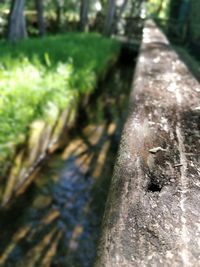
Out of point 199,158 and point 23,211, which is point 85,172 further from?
point 199,158

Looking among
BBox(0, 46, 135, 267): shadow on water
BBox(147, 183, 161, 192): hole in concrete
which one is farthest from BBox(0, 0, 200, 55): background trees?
BBox(147, 183, 161, 192): hole in concrete

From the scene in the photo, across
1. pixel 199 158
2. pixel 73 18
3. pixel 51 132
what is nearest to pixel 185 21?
pixel 73 18

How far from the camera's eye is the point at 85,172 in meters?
5.43

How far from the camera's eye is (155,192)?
1606 mm

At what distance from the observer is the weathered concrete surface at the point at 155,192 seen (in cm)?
124

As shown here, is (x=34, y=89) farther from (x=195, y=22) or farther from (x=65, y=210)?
(x=195, y=22)

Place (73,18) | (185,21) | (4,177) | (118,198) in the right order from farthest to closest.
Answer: (73,18) → (185,21) → (4,177) → (118,198)

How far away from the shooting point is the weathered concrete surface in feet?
4.08

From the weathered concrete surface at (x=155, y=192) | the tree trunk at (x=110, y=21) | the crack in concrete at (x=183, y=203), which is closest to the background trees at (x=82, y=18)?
the tree trunk at (x=110, y=21)

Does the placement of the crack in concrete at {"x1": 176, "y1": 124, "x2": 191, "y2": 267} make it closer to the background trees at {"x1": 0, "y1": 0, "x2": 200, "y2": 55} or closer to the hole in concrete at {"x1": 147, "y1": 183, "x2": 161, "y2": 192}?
the hole in concrete at {"x1": 147, "y1": 183, "x2": 161, "y2": 192}

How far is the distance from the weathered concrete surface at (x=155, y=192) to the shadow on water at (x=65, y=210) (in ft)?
A: 5.47

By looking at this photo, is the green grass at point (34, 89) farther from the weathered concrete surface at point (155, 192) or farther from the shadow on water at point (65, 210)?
the weathered concrete surface at point (155, 192)

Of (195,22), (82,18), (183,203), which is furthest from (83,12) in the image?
(183,203)

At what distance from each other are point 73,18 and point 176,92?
20496 millimetres
